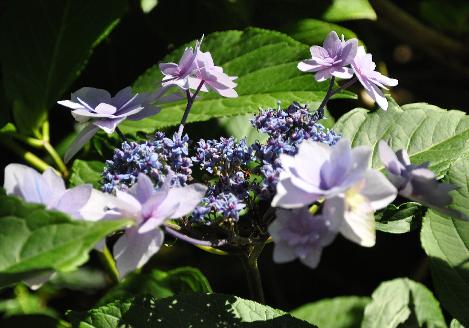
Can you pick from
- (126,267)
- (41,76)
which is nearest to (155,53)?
(41,76)

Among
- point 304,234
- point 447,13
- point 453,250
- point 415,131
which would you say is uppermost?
point 304,234

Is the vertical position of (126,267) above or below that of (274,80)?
above

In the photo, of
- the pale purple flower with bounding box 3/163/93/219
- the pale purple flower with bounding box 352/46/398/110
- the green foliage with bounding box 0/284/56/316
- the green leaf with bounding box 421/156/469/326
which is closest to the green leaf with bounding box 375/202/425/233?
the green leaf with bounding box 421/156/469/326

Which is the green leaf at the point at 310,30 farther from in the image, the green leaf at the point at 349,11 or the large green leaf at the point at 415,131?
the large green leaf at the point at 415,131

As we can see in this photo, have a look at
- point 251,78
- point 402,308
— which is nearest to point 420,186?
point 251,78

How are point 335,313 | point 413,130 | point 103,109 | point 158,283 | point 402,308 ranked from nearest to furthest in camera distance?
point 103,109 < point 413,130 < point 402,308 < point 158,283 < point 335,313

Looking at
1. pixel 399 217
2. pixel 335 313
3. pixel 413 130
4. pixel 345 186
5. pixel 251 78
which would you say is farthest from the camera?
pixel 335 313

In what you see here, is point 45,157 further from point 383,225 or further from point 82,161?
point 383,225

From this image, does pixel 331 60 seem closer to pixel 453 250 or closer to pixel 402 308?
pixel 453 250
